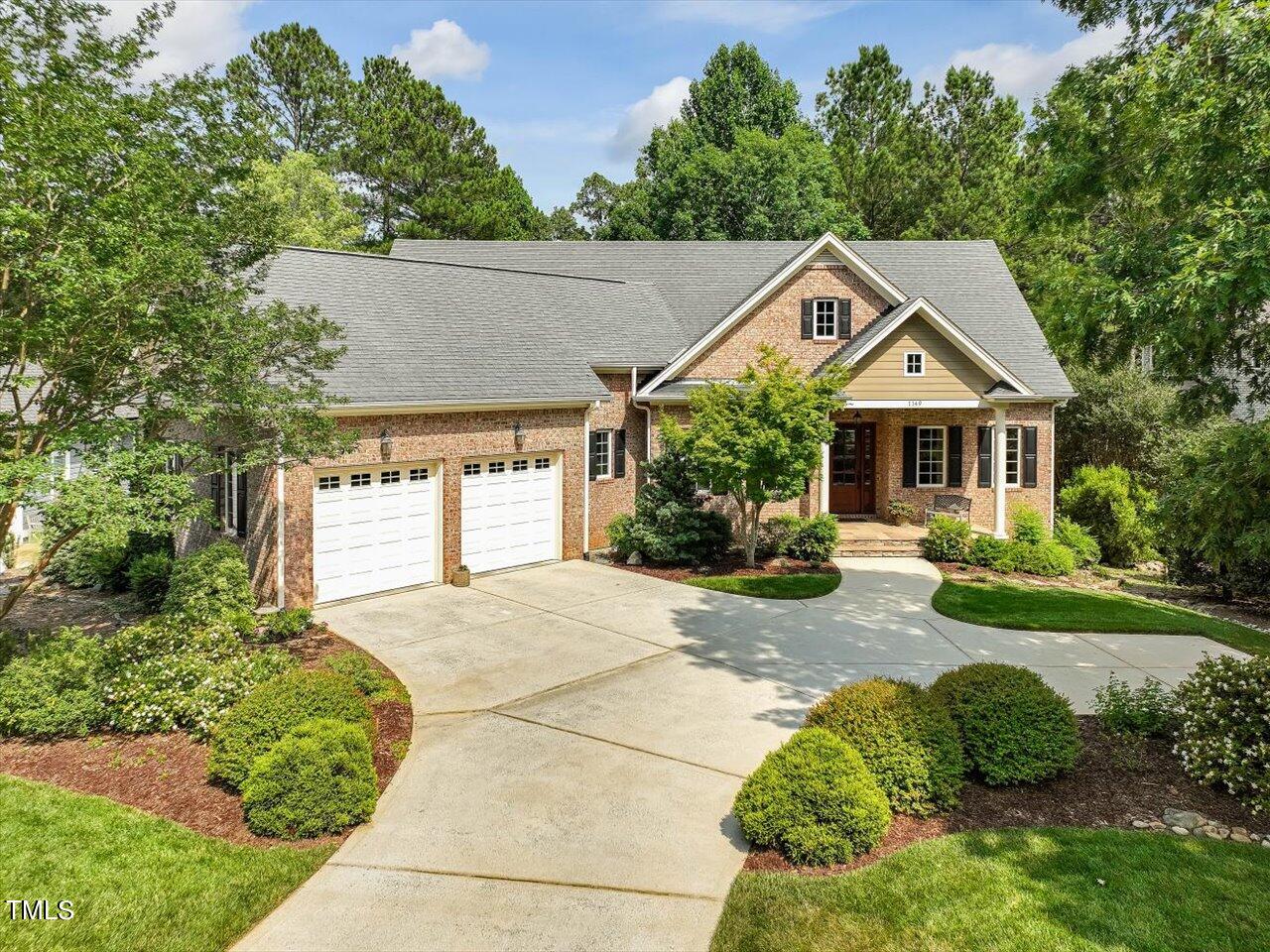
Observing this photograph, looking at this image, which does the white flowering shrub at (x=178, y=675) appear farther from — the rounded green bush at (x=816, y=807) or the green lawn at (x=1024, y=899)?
the green lawn at (x=1024, y=899)

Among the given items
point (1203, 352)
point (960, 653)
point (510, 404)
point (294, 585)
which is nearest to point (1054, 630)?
point (960, 653)

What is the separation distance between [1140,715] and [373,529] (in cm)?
1213

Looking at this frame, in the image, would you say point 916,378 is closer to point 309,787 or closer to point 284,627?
Result: point 284,627

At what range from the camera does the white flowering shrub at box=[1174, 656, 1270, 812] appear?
6848 millimetres

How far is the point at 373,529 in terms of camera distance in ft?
48.1

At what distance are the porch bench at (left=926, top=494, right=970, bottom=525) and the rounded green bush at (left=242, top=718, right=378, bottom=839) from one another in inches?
656

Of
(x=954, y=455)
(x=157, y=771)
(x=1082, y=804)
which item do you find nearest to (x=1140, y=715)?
(x=1082, y=804)

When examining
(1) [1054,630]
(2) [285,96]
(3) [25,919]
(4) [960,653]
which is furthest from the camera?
(2) [285,96]

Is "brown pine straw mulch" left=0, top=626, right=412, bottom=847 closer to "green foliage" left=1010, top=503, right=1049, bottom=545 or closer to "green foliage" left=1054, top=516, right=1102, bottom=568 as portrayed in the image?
"green foliage" left=1010, top=503, right=1049, bottom=545

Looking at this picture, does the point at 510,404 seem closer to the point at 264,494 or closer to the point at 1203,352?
the point at 264,494

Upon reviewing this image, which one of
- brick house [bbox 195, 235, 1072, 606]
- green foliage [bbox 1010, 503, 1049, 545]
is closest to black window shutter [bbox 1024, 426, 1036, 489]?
brick house [bbox 195, 235, 1072, 606]

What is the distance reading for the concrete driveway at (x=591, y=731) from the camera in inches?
215

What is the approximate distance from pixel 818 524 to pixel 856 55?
38512 mm

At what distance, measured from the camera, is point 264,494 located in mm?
13297
